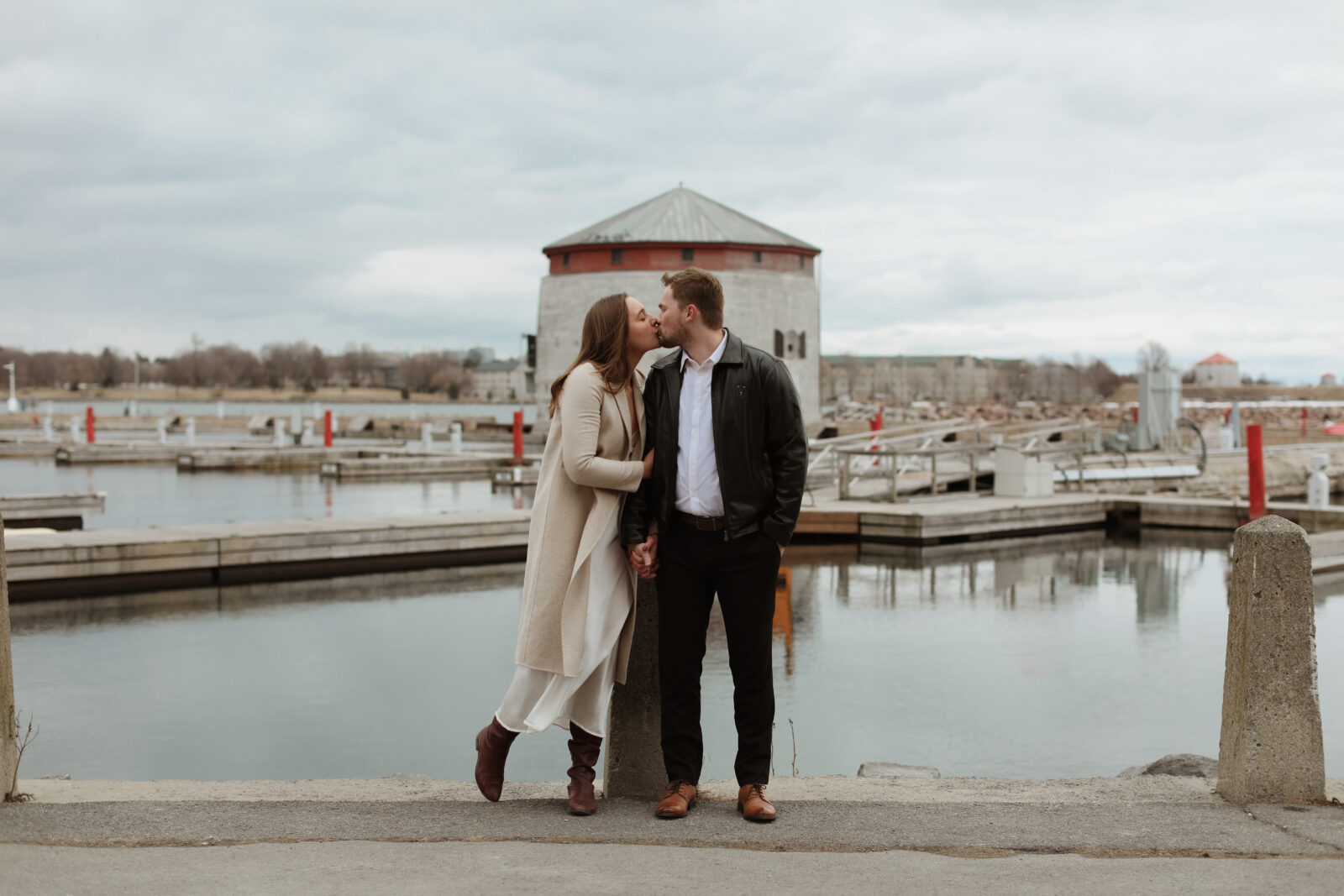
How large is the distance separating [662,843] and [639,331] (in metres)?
1.81

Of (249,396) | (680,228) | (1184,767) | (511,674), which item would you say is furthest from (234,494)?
(249,396)

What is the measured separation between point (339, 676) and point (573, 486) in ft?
23.3

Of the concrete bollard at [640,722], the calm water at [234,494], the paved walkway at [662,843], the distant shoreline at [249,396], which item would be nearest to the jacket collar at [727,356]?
the concrete bollard at [640,722]

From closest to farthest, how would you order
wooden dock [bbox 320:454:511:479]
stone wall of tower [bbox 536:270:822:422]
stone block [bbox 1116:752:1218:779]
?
stone block [bbox 1116:752:1218:779], wooden dock [bbox 320:454:511:479], stone wall of tower [bbox 536:270:822:422]

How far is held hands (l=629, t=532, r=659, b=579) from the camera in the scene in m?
4.44

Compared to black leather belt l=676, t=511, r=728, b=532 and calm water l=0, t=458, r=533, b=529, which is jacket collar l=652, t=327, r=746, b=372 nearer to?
black leather belt l=676, t=511, r=728, b=532

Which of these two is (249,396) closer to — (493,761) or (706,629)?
(493,761)

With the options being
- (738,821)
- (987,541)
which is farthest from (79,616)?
(987,541)

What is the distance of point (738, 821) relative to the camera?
4.29m

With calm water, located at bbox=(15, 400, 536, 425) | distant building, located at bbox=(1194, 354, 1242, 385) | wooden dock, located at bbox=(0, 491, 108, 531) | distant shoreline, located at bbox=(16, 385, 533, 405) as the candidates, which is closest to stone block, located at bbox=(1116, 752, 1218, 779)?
wooden dock, located at bbox=(0, 491, 108, 531)

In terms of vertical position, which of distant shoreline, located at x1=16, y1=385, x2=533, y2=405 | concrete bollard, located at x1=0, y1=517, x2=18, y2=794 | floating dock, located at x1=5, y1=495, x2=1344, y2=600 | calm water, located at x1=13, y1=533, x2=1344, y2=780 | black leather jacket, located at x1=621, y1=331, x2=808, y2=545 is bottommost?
calm water, located at x1=13, y1=533, x2=1344, y2=780

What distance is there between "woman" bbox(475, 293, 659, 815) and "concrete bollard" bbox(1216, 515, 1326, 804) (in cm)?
219

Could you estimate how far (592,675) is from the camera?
453 cm

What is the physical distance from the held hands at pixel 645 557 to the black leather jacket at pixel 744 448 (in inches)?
1.2
